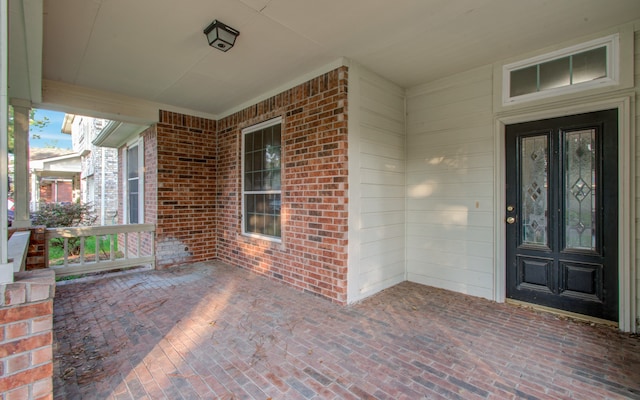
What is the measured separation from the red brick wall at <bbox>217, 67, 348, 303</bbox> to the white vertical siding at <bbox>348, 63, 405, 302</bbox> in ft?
0.43

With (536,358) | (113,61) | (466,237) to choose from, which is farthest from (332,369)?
(113,61)

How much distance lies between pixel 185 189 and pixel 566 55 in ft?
18.3

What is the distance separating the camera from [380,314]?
3070 millimetres

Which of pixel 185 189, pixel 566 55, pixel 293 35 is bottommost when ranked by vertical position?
pixel 185 189

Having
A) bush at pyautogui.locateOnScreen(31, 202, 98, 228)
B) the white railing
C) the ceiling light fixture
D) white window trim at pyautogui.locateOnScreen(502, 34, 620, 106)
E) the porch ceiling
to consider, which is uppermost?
the porch ceiling

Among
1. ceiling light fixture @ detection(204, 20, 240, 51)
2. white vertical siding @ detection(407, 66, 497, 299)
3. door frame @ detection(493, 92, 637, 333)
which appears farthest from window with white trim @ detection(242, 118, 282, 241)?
door frame @ detection(493, 92, 637, 333)

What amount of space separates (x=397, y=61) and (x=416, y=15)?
0.86 meters

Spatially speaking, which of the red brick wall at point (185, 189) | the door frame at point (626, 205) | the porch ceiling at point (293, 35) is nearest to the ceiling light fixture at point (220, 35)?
the porch ceiling at point (293, 35)

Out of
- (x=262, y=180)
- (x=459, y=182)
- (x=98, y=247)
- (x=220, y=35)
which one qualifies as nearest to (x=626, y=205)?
(x=459, y=182)

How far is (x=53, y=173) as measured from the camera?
45.4 feet

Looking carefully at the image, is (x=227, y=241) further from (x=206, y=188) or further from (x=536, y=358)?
(x=536, y=358)

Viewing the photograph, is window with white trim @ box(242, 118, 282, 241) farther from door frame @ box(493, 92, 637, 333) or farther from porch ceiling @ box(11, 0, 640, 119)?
door frame @ box(493, 92, 637, 333)

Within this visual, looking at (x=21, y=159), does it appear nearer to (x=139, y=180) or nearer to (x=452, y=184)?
(x=139, y=180)

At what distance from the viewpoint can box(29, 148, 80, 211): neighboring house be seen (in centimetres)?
1246
